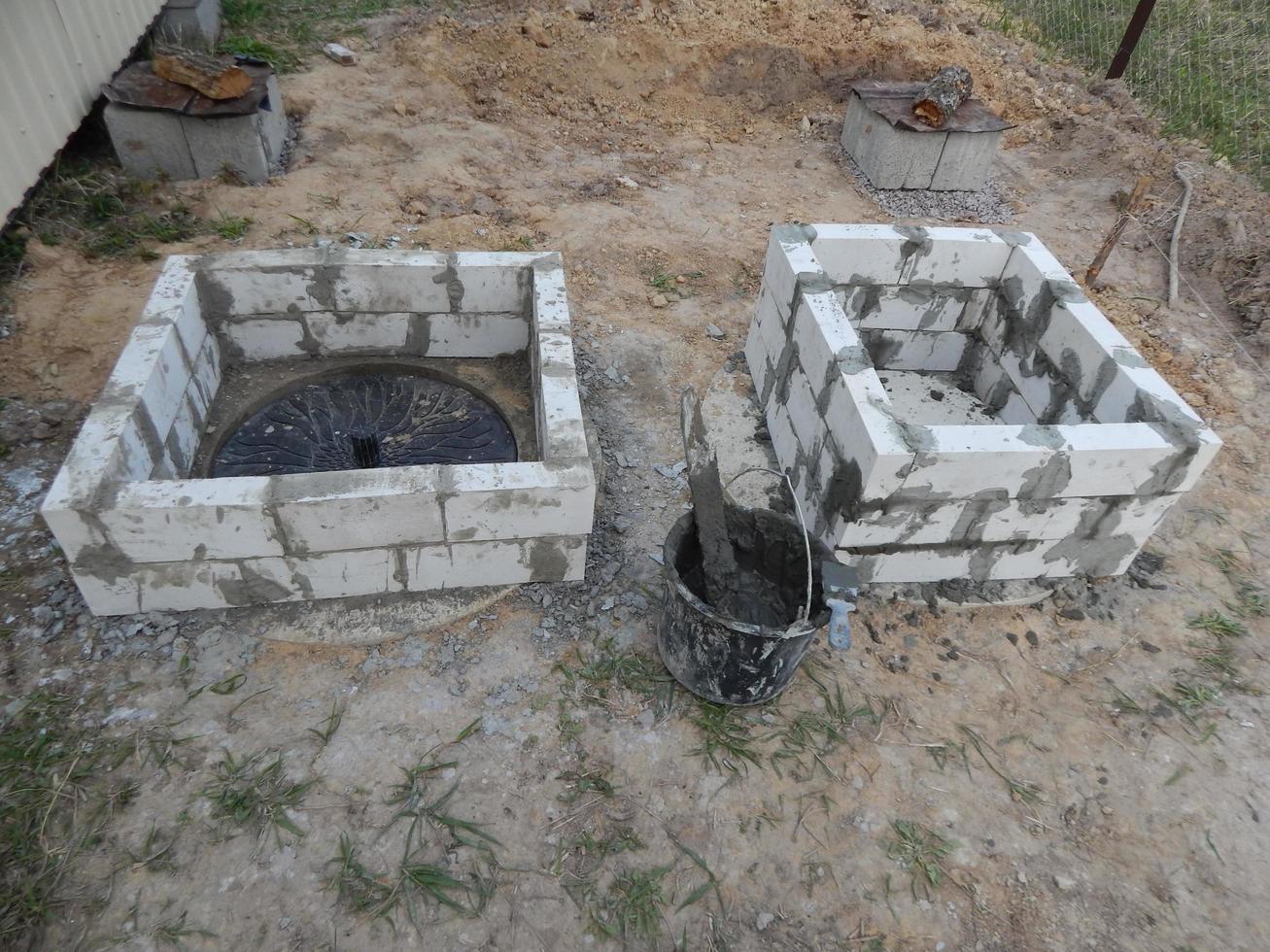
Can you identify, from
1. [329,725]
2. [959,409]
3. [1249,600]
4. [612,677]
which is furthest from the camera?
[959,409]

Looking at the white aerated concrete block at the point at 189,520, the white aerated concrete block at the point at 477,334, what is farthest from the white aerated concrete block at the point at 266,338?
the white aerated concrete block at the point at 189,520

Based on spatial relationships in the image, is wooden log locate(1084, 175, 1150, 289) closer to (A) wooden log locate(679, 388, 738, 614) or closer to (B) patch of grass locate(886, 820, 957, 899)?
(A) wooden log locate(679, 388, 738, 614)

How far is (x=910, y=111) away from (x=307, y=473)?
7.50 meters

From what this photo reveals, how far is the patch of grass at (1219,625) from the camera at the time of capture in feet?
14.7

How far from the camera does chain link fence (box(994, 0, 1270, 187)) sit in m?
9.77

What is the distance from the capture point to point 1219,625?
449 centimetres

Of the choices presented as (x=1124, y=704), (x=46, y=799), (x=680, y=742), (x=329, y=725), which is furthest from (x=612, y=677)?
(x=1124, y=704)

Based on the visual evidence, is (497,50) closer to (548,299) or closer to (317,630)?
(548,299)

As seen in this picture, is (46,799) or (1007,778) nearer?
(46,799)

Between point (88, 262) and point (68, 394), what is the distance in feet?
5.40

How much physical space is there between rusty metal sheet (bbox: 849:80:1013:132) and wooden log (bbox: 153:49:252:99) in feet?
20.7

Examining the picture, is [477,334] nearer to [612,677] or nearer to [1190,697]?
[612,677]

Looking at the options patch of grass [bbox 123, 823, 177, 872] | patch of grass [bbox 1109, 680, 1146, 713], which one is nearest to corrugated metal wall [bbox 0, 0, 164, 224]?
patch of grass [bbox 123, 823, 177, 872]

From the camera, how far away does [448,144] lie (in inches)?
328
